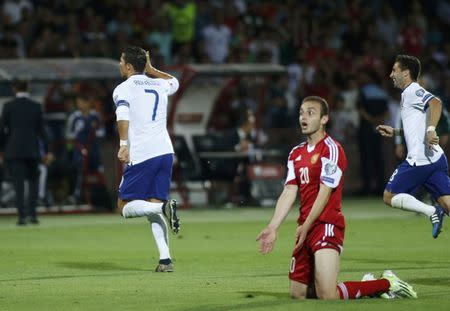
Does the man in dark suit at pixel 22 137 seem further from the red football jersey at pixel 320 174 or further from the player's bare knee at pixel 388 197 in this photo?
the red football jersey at pixel 320 174

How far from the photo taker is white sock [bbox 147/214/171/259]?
47.0 feet

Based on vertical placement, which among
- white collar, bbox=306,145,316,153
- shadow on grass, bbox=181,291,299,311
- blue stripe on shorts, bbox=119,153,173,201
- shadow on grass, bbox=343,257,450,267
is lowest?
shadow on grass, bbox=343,257,450,267

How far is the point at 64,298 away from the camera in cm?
1205

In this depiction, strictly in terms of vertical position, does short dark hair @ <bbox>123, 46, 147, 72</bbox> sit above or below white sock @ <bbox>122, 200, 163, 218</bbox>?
above

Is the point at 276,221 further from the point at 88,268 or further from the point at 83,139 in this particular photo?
the point at 83,139

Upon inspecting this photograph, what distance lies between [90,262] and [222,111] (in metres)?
13.3

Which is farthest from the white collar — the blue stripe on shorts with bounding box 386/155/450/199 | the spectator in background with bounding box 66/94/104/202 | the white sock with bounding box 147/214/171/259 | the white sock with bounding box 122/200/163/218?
the spectator in background with bounding box 66/94/104/202

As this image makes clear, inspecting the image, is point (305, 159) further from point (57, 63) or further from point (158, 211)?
point (57, 63)

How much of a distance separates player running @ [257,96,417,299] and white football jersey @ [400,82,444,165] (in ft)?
12.2

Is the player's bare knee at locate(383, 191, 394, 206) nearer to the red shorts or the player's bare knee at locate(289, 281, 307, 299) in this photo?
the red shorts

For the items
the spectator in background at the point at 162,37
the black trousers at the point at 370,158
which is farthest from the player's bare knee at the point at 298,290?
the black trousers at the point at 370,158

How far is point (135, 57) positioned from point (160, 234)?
1.94 meters

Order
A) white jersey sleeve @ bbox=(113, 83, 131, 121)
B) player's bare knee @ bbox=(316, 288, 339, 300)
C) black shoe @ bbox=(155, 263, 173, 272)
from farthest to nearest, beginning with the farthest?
white jersey sleeve @ bbox=(113, 83, 131, 121) → black shoe @ bbox=(155, 263, 173, 272) → player's bare knee @ bbox=(316, 288, 339, 300)

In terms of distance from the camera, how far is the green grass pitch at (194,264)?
1160cm
